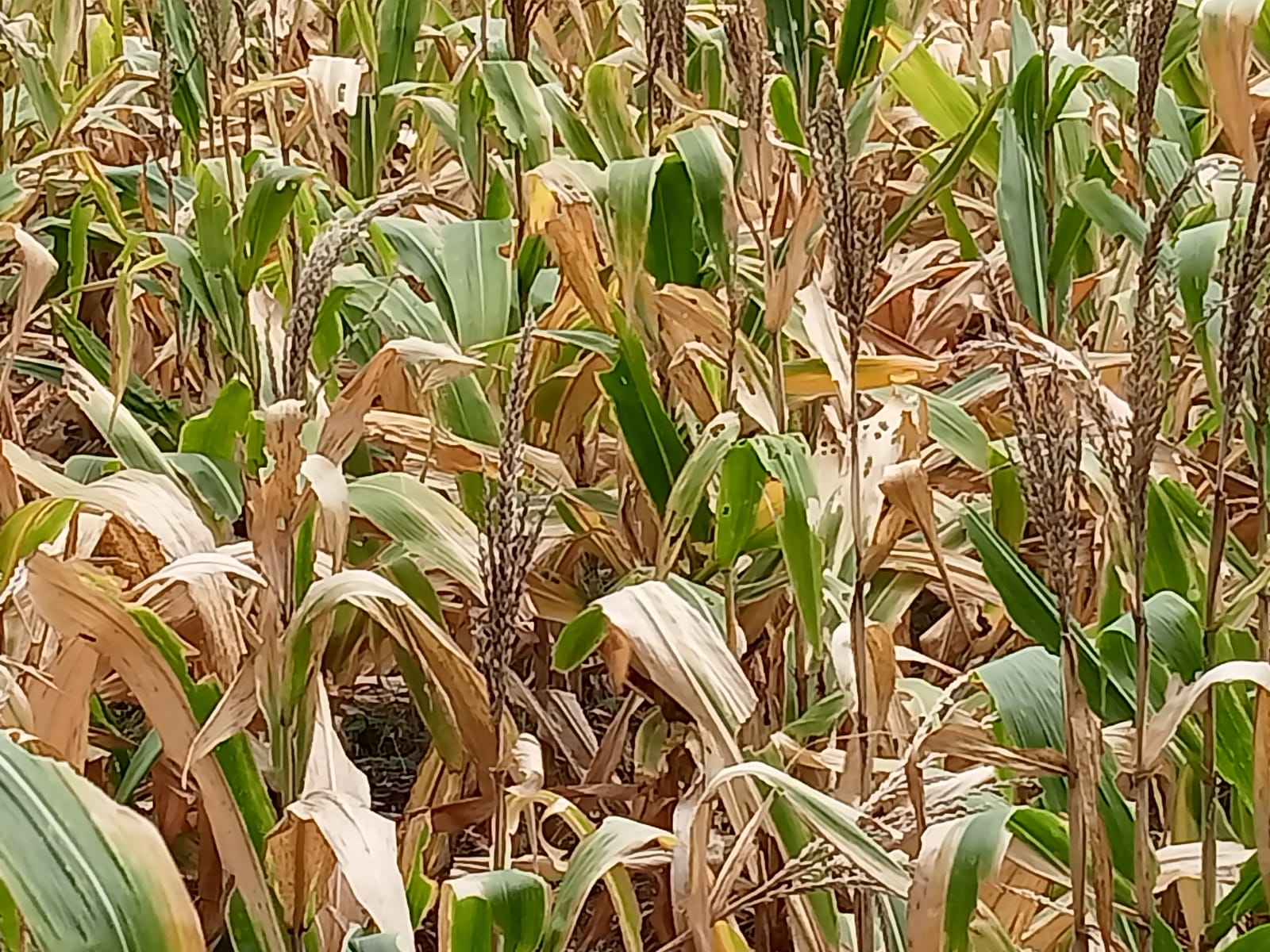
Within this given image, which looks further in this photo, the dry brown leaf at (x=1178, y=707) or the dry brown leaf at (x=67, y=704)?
the dry brown leaf at (x=67, y=704)

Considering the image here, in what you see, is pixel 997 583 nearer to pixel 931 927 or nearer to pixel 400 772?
pixel 931 927

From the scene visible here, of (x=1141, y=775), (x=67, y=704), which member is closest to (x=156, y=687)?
(x=67, y=704)

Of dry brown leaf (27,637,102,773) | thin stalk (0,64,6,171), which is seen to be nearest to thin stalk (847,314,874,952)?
dry brown leaf (27,637,102,773)

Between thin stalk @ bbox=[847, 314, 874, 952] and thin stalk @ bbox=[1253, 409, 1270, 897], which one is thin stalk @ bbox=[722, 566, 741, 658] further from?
thin stalk @ bbox=[1253, 409, 1270, 897]

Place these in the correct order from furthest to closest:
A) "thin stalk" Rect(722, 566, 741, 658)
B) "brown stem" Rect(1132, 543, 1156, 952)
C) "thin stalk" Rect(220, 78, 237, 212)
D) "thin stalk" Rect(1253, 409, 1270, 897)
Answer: "thin stalk" Rect(220, 78, 237, 212) < "thin stalk" Rect(722, 566, 741, 658) < "thin stalk" Rect(1253, 409, 1270, 897) < "brown stem" Rect(1132, 543, 1156, 952)

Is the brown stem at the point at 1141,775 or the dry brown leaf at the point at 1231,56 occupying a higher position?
the dry brown leaf at the point at 1231,56

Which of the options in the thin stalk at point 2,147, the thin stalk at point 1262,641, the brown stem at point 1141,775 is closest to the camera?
the brown stem at point 1141,775

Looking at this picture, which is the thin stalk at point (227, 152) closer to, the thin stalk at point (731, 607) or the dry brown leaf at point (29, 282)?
the dry brown leaf at point (29, 282)

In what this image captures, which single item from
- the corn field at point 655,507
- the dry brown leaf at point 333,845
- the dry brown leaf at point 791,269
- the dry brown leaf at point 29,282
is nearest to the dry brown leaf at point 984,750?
the corn field at point 655,507

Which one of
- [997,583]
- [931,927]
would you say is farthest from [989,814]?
[997,583]

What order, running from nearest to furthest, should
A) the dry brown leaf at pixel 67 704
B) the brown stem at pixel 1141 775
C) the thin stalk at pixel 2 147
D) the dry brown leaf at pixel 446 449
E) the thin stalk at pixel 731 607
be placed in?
the brown stem at pixel 1141 775 → the dry brown leaf at pixel 67 704 → the thin stalk at pixel 731 607 → the dry brown leaf at pixel 446 449 → the thin stalk at pixel 2 147

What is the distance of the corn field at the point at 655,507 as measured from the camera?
678 mm

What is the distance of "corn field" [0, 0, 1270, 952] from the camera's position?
0.68 m

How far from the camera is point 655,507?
1104 mm
